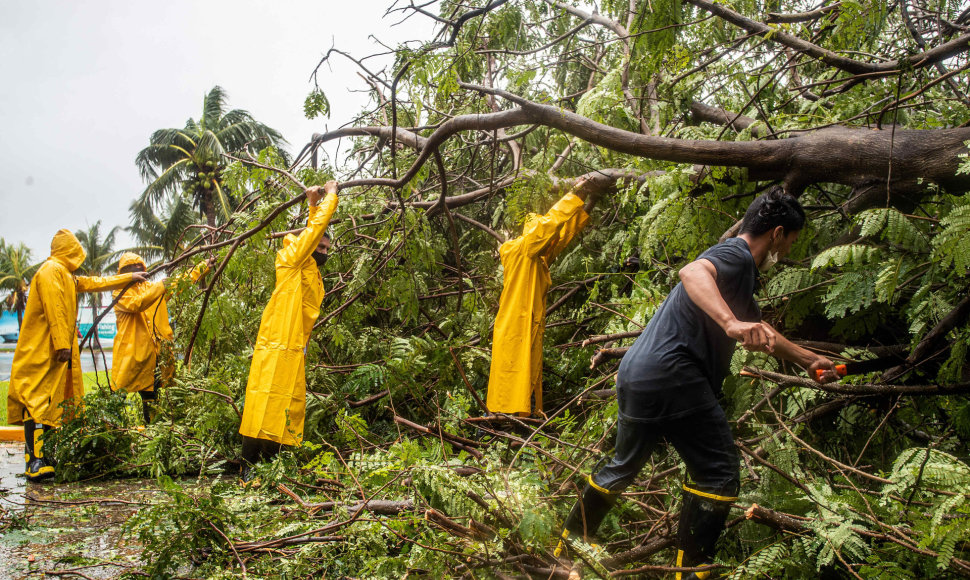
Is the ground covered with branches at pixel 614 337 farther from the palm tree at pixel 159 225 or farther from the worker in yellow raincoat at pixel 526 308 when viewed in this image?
the palm tree at pixel 159 225

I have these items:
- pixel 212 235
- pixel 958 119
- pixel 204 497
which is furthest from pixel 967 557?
pixel 212 235

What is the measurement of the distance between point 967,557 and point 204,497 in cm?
332

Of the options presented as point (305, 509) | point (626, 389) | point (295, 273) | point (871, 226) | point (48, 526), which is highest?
point (871, 226)

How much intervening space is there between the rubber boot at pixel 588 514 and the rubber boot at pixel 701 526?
1.07ft

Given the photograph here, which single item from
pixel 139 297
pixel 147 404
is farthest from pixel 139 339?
pixel 147 404

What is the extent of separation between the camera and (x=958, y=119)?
12.6ft

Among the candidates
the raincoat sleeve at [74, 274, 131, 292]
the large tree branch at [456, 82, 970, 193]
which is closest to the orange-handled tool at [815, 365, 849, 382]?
the large tree branch at [456, 82, 970, 193]

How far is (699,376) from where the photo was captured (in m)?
2.57

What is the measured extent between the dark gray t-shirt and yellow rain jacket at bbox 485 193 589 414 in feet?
7.32

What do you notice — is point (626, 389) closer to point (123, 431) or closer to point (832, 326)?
point (832, 326)

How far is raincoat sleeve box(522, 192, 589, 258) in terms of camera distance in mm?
4891

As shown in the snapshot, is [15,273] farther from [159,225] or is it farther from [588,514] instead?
[588,514]

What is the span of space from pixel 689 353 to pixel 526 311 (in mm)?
2466

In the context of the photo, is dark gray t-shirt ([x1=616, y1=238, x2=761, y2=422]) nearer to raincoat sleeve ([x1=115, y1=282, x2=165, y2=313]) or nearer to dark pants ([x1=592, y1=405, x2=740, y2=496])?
dark pants ([x1=592, y1=405, x2=740, y2=496])
